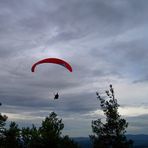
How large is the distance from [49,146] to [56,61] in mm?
10803

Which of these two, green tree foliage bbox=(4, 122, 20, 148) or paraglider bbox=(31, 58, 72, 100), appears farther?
green tree foliage bbox=(4, 122, 20, 148)

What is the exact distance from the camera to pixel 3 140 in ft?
201

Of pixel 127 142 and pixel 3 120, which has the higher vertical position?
pixel 3 120

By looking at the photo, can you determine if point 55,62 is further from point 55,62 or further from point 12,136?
point 12,136

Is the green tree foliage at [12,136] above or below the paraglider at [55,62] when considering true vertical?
below

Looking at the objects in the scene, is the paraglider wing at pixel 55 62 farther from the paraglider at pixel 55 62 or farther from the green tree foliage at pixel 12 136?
the green tree foliage at pixel 12 136

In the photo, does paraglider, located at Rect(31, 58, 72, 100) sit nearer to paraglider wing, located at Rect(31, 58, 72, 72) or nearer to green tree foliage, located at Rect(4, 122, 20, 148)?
paraglider wing, located at Rect(31, 58, 72, 72)

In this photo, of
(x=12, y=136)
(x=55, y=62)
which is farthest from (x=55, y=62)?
(x=12, y=136)

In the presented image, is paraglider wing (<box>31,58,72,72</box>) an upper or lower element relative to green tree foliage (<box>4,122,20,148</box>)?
upper

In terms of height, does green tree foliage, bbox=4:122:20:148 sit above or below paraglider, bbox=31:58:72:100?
below

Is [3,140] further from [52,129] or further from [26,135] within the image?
[52,129]

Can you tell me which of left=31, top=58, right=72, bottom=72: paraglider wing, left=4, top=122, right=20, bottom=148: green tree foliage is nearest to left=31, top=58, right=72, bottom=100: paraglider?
left=31, top=58, right=72, bottom=72: paraglider wing

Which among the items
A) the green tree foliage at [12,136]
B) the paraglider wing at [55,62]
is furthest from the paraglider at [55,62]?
the green tree foliage at [12,136]

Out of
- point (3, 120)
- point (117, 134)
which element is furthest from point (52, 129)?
point (3, 120)
